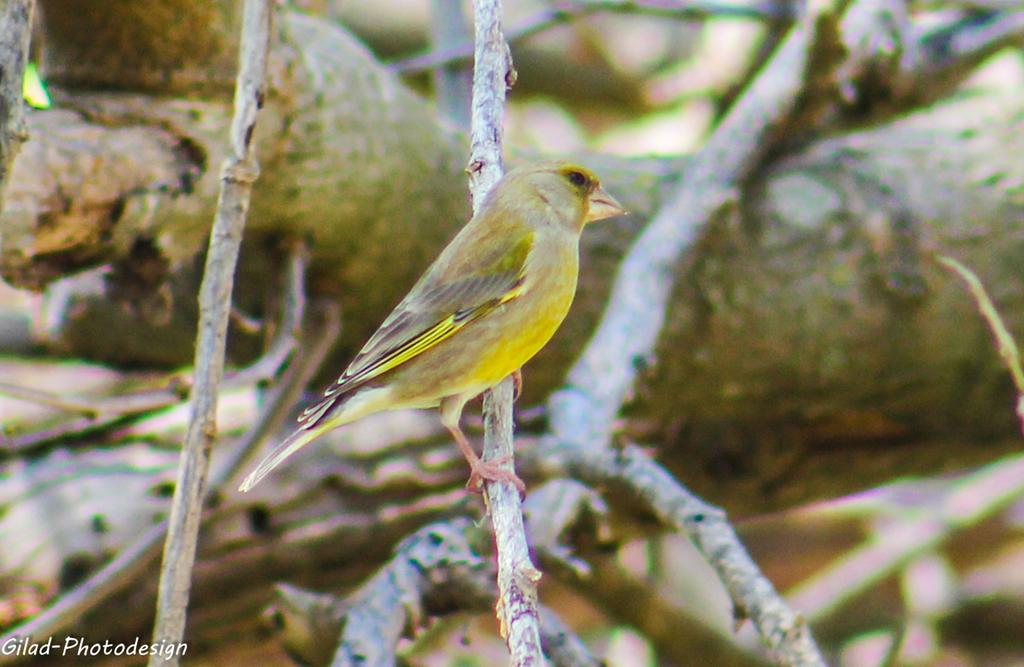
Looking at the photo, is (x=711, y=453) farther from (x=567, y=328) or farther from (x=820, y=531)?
(x=820, y=531)

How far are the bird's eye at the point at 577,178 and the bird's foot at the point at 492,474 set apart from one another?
1.02 m

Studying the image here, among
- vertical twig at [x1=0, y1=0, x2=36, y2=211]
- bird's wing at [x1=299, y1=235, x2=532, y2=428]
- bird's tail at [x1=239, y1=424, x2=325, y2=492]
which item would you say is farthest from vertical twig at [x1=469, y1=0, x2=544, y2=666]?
vertical twig at [x1=0, y1=0, x2=36, y2=211]

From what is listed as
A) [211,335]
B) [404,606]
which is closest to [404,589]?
[404,606]

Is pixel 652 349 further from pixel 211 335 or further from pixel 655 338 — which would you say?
pixel 211 335

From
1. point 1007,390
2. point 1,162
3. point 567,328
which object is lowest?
point 1,162

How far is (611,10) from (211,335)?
148 inches

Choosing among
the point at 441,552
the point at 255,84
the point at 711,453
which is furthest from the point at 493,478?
the point at 711,453

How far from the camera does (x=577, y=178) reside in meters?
3.76

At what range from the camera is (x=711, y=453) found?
15.3 ft

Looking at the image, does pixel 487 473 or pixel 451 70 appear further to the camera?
pixel 451 70

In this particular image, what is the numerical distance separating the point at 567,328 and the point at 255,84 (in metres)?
2.26

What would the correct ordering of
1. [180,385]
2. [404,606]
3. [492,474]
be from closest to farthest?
[492,474] → [404,606] → [180,385]

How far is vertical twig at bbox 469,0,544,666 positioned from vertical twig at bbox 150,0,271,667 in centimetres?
55

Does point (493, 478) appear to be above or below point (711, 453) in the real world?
below
